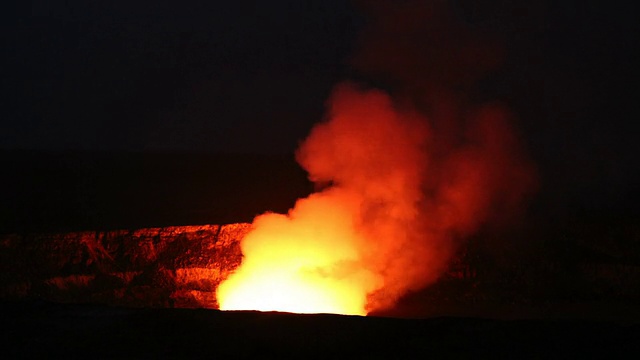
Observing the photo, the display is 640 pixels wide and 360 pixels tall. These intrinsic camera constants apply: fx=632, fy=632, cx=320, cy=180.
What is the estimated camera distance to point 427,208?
12375 millimetres

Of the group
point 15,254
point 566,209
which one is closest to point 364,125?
point 566,209

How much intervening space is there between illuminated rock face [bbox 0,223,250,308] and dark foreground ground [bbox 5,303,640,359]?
6539 millimetres

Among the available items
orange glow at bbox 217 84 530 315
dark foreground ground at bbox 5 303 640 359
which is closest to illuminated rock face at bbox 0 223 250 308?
orange glow at bbox 217 84 530 315

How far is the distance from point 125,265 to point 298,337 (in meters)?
8.32

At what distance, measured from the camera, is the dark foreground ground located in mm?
3996

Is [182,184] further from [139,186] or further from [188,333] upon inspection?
[188,333]

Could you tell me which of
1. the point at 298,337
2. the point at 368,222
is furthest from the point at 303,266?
the point at 298,337

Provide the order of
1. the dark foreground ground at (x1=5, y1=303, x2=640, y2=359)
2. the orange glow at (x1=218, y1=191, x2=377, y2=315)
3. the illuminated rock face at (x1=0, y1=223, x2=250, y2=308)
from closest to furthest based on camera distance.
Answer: the dark foreground ground at (x1=5, y1=303, x2=640, y2=359) < the orange glow at (x1=218, y1=191, x2=377, y2=315) < the illuminated rock face at (x1=0, y1=223, x2=250, y2=308)

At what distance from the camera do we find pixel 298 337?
4.35 m

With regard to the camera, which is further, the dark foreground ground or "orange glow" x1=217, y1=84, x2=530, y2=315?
"orange glow" x1=217, y1=84, x2=530, y2=315

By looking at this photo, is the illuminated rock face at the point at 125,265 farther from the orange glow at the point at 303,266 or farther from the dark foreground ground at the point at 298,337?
the dark foreground ground at the point at 298,337

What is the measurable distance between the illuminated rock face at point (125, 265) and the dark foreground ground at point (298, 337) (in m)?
6.54

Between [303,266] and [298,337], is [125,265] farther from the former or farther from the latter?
[298,337]

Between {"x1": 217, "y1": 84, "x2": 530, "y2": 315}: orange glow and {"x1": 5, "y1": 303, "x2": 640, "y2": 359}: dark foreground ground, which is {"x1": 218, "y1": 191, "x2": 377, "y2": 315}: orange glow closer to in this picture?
{"x1": 217, "y1": 84, "x2": 530, "y2": 315}: orange glow
